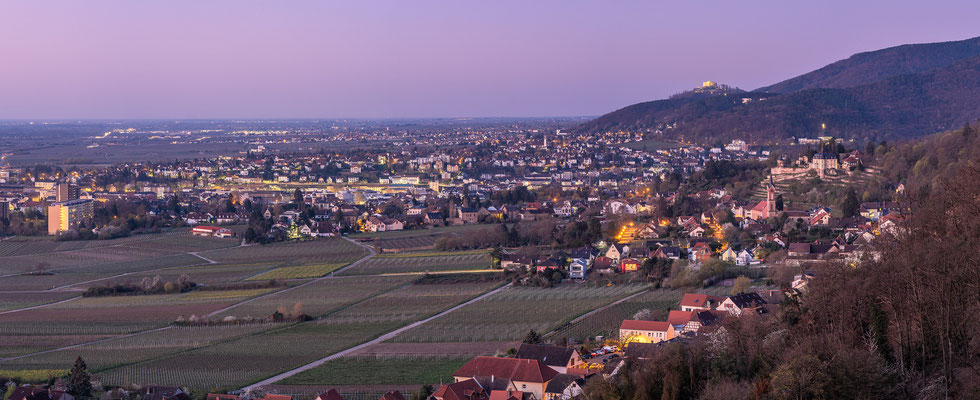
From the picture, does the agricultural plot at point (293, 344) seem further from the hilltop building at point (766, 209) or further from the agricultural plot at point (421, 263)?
the hilltop building at point (766, 209)

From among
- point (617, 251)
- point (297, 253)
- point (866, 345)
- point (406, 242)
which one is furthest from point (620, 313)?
point (297, 253)

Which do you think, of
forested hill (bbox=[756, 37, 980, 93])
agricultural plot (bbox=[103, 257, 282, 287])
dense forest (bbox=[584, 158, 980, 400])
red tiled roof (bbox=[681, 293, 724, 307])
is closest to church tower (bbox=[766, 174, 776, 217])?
red tiled roof (bbox=[681, 293, 724, 307])

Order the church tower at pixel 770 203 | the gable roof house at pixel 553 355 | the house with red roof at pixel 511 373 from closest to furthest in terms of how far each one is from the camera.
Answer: the house with red roof at pixel 511 373
the gable roof house at pixel 553 355
the church tower at pixel 770 203

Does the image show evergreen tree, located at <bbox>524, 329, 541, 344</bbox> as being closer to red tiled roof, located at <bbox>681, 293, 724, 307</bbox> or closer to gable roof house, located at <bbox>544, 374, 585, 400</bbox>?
gable roof house, located at <bbox>544, 374, 585, 400</bbox>

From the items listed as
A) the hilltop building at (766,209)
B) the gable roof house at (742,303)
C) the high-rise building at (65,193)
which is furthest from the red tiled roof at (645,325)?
the high-rise building at (65,193)

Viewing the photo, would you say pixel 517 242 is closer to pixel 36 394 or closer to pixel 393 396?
pixel 393 396

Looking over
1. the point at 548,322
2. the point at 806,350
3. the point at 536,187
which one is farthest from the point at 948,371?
the point at 536,187
